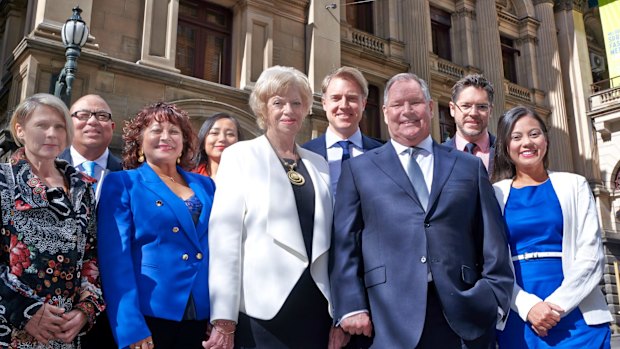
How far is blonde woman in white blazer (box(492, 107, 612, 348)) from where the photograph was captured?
310cm

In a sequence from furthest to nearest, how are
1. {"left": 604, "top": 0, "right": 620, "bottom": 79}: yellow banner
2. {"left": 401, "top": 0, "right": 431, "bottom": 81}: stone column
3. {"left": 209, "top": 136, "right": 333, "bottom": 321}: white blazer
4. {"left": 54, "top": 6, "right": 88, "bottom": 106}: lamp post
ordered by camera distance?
{"left": 604, "top": 0, "right": 620, "bottom": 79}: yellow banner
{"left": 401, "top": 0, "right": 431, "bottom": 81}: stone column
{"left": 54, "top": 6, "right": 88, "bottom": 106}: lamp post
{"left": 209, "top": 136, "right": 333, "bottom": 321}: white blazer

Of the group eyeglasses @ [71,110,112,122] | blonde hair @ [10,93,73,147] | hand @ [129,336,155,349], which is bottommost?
hand @ [129,336,155,349]

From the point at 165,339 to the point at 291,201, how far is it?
974mm

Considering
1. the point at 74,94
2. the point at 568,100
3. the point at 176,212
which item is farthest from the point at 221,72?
the point at 568,100

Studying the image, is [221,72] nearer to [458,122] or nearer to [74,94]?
[74,94]

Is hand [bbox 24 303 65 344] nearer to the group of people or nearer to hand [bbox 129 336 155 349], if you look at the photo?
the group of people

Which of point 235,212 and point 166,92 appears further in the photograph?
point 166,92

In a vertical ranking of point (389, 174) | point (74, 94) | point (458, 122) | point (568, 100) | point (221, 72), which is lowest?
point (389, 174)

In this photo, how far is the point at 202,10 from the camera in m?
12.6

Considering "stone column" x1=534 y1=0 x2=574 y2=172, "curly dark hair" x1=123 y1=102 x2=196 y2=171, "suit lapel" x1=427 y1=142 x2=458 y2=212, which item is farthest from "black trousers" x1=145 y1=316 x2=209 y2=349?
"stone column" x1=534 y1=0 x2=574 y2=172

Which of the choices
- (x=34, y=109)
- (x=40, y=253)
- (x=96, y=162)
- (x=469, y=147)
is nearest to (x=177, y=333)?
(x=40, y=253)

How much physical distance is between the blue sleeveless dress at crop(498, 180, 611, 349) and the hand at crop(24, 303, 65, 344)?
2.48 meters

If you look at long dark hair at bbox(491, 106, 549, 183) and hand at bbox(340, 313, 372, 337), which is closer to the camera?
hand at bbox(340, 313, 372, 337)

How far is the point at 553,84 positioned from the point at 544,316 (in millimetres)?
21074
